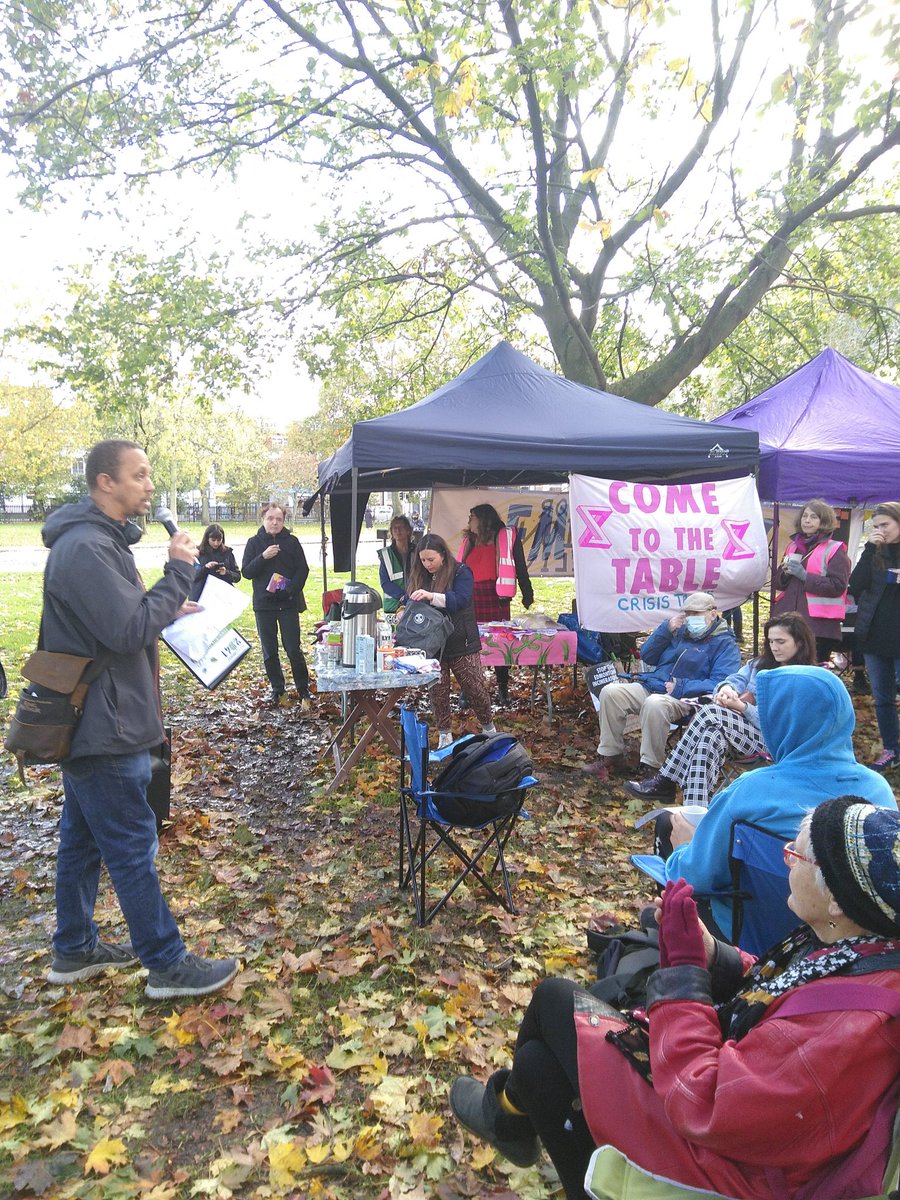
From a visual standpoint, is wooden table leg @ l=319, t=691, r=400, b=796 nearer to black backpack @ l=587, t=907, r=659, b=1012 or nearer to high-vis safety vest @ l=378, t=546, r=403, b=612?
black backpack @ l=587, t=907, r=659, b=1012

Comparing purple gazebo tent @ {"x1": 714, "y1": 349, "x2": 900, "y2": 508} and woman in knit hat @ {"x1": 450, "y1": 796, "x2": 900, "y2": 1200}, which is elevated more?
purple gazebo tent @ {"x1": 714, "y1": 349, "x2": 900, "y2": 508}

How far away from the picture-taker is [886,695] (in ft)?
17.4

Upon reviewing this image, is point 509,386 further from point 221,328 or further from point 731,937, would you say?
point 221,328

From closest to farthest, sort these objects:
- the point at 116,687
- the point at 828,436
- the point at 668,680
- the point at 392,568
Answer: the point at 116,687 → the point at 668,680 → the point at 828,436 → the point at 392,568

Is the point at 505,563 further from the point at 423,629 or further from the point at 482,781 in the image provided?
the point at 482,781

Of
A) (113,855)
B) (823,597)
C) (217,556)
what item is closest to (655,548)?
(823,597)

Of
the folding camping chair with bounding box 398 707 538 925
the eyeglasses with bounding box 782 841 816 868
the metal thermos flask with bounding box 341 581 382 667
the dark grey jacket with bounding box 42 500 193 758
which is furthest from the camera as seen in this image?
the metal thermos flask with bounding box 341 581 382 667

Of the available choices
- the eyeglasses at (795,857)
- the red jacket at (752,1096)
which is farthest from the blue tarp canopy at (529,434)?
the red jacket at (752,1096)

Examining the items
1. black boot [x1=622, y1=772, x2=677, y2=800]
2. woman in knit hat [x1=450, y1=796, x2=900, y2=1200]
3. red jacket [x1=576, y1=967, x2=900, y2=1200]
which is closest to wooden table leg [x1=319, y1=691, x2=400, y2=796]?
black boot [x1=622, y1=772, x2=677, y2=800]

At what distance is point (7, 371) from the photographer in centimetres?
3100

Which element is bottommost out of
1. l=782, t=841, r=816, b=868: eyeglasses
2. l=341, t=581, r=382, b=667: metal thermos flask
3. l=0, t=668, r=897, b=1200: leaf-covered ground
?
l=0, t=668, r=897, b=1200: leaf-covered ground

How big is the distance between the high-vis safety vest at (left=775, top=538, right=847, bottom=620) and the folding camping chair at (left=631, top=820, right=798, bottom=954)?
456cm

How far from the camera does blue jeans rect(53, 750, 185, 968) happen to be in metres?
2.61

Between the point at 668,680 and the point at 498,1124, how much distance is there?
3567 mm
